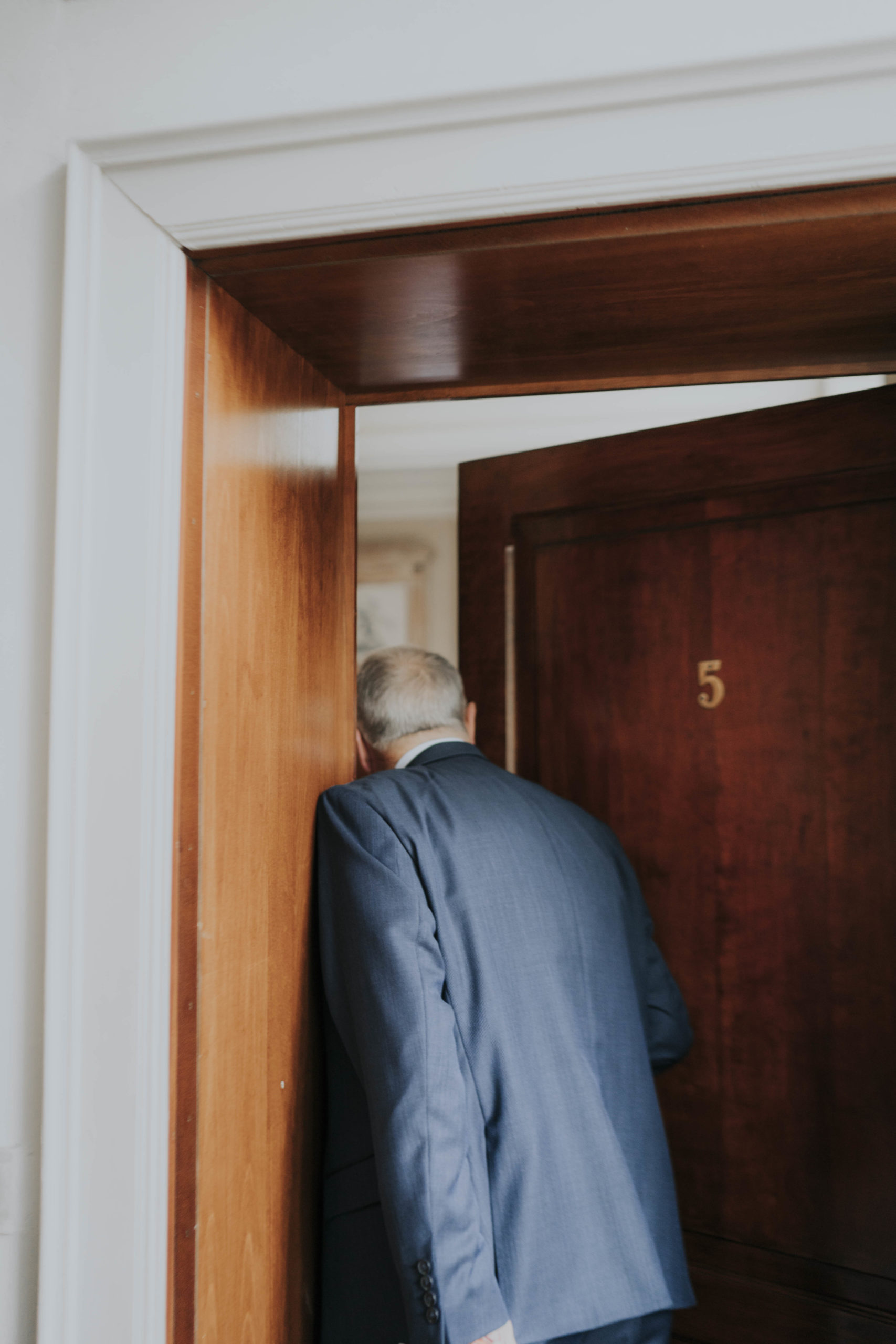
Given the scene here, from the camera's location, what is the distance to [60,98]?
94 centimetres

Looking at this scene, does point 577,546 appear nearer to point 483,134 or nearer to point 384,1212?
point 483,134

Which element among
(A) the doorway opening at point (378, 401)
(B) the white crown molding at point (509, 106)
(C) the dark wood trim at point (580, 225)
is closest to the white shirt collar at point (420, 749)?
(A) the doorway opening at point (378, 401)

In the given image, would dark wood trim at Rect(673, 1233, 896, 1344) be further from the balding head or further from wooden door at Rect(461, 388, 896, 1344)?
the balding head

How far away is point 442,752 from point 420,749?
0.16ft

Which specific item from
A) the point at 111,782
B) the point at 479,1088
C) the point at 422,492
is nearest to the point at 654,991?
the point at 479,1088

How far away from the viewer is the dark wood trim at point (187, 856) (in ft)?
3.03

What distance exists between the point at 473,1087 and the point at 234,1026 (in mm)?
372

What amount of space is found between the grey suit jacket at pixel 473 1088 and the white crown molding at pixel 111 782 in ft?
1.07

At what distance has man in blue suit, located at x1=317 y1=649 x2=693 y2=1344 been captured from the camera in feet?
3.62

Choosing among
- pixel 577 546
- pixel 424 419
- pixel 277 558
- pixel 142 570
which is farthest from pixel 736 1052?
pixel 424 419

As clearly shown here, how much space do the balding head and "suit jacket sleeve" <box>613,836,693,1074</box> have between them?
0.38m

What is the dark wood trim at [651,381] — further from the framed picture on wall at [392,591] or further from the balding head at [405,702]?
the framed picture on wall at [392,591]

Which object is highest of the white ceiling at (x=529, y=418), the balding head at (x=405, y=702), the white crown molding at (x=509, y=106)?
the white ceiling at (x=529, y=418)

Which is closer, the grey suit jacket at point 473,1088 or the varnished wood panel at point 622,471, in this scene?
the grey suit jacket at point 473,1088
